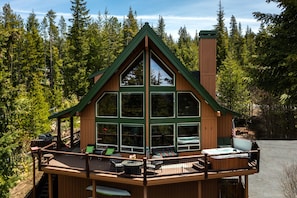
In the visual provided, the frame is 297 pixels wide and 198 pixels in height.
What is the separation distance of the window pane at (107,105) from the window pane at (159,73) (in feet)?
6.62

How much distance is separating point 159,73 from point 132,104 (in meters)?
1.87

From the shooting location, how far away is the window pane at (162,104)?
13.2m

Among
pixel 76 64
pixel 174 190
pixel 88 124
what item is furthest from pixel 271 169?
pixel 76 64

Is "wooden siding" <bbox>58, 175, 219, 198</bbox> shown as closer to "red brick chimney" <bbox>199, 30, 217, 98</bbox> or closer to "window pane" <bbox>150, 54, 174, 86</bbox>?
"red brick chimney" <bbox>199, 30, 217, 98</bbox>

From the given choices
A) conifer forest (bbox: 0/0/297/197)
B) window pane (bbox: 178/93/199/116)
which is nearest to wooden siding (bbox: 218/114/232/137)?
window pane (bbox: 178/93/199/116)

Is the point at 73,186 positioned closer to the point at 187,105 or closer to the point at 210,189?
the point at 210,189

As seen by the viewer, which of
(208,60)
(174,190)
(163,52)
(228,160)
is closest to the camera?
(228,160)

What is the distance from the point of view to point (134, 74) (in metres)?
13.3

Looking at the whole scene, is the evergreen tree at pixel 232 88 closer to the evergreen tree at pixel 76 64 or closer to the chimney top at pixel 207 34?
the evergreen tree at pixel 76 64

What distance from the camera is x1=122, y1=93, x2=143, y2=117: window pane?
13234mm

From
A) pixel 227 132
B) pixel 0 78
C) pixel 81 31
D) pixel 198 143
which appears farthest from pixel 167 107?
pixel 81 31

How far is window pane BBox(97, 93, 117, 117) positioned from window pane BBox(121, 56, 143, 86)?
2.92ft

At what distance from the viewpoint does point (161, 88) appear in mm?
13266

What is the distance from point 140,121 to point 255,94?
1067 inches
